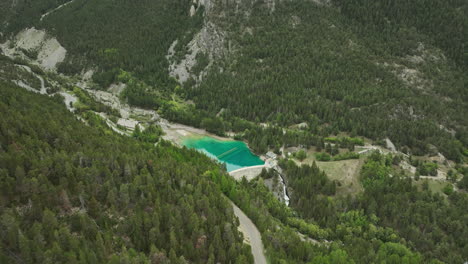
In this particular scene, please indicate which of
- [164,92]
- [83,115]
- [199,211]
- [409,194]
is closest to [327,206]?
[409,194]

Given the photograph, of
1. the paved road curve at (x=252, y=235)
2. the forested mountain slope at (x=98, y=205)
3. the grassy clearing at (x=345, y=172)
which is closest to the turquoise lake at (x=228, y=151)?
the grassy clearing at (x=345, y=172)

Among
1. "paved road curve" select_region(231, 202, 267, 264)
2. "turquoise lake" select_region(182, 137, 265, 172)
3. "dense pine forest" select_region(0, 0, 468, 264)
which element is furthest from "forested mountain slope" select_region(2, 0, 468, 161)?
"paved road curve" select_region(231, 202, 267, 264)

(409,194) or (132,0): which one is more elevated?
(132,0)

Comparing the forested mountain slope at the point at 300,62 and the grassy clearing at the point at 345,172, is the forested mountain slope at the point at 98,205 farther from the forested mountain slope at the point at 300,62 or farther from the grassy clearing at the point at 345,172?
the forested mountain slope at the point at 300,62

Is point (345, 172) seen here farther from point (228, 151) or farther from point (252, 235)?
point (252, 235)

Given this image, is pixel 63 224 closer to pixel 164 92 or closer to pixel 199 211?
pixel 199 211

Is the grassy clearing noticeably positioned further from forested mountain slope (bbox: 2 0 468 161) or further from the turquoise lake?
forested mountain slope (bbox: 2 0 468 161)
